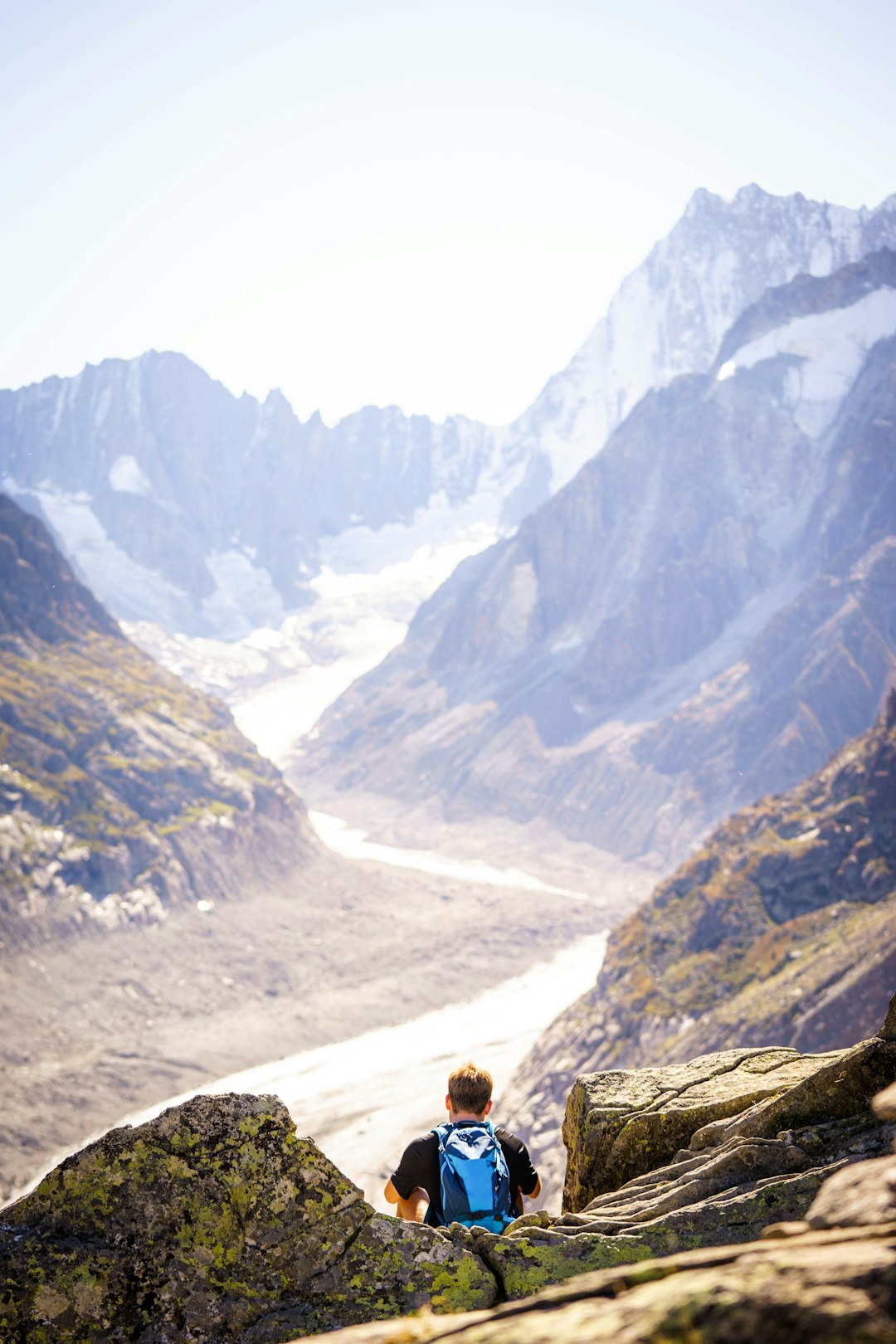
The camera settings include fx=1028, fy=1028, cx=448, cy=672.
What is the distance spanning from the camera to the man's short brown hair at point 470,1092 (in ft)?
28.8

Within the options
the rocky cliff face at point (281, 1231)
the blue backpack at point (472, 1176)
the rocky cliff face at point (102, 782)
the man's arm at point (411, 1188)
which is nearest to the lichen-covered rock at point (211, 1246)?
the rocky cliff face at point (281, 1231)

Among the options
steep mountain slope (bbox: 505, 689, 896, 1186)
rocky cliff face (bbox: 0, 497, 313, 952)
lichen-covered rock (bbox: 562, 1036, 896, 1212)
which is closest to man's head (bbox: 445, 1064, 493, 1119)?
lichen-covered rock (bbox: 562, 1036, 896, 1212)

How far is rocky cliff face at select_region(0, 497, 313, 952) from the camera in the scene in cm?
11150

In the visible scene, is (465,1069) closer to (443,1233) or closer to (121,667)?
(443,1233)

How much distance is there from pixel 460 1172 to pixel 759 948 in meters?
74.8

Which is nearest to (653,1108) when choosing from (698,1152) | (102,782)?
(698,1152)

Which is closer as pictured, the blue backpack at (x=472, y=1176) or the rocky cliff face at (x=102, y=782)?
the blue backpack at (x=472, y=1176)

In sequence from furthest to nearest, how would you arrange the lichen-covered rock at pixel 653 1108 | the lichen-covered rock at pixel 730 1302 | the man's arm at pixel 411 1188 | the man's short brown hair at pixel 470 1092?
the lichen-covered rock at pixel 653 1108
the man's short brown hair at pixel 470 1092
the man's arm at pixel 411 1188
the lichen-covered rock at pixel 730 1302

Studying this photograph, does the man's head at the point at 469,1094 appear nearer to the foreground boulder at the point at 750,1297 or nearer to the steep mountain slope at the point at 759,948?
the foreground boulder at the point at 750,1297

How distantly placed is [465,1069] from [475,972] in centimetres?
12008

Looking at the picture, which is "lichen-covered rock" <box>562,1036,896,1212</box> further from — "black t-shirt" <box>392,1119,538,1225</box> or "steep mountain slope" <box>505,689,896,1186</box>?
"steep mountain slope" <box>505,689,896,1186</box>

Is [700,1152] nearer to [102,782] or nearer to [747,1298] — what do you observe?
[747,1298]

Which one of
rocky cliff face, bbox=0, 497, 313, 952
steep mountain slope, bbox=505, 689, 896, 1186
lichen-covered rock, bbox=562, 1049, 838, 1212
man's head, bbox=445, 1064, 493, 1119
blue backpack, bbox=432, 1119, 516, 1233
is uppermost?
rocky cliff face, bbox=0, 497, 313, 952

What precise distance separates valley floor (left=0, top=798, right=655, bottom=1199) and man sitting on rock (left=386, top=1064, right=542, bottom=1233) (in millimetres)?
69172
